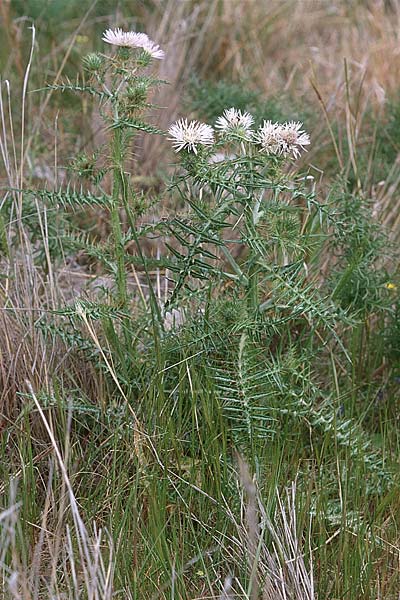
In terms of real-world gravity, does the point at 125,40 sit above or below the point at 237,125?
above

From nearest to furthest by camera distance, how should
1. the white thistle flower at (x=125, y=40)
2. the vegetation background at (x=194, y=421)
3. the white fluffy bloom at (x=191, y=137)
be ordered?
the vegetation background at (x=194, y=421), the white fluffy bloom at (x=191, y=137), the white thistle flower at (x=125, y=40)

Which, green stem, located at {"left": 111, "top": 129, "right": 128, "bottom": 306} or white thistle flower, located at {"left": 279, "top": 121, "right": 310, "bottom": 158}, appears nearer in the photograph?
white thistle flower, located at {"left": 279, "top": 121, "right": 310, "bottom": 158}

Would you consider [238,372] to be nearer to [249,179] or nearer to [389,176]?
[249,179]

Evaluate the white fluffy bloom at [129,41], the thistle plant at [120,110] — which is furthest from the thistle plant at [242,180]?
the white fluffy bloom at [129,41]

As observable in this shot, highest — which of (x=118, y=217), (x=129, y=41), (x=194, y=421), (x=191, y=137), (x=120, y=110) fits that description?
(x=129, y=41)

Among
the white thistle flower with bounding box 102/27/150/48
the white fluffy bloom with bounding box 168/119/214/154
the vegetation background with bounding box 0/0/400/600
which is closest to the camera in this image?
the vegetation background with bounding box 0/0/400/600

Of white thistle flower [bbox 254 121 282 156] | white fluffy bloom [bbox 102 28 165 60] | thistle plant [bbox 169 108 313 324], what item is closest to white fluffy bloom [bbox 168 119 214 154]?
thistle plant [bbox 169 108 313 324]

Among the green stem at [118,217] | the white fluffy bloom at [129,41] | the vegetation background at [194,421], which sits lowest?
the vegetation background at [194,421]

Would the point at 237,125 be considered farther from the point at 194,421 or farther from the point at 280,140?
the point at 194,421

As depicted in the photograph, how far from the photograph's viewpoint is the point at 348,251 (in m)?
2.58

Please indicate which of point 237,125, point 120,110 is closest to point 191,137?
point 237,125

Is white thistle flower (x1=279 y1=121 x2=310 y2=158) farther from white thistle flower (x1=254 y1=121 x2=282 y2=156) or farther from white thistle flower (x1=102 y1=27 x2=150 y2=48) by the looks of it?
white thistle flower (x1=102 y1=27 x2=150 y2=48)

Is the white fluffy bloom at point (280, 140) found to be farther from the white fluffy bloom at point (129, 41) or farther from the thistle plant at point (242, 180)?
the white fluffy bloom at point (129, 41)

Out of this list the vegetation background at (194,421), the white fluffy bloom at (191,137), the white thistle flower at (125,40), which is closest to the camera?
the vegetation background at (194,421)
